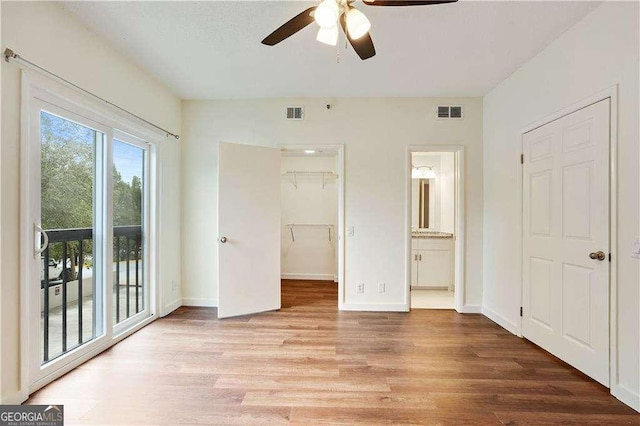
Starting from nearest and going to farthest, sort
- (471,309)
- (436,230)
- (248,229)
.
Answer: (248,229)
(471,309)
(436,230)

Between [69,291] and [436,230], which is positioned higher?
[436,230]

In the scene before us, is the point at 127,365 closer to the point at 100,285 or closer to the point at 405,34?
the point at 100,285

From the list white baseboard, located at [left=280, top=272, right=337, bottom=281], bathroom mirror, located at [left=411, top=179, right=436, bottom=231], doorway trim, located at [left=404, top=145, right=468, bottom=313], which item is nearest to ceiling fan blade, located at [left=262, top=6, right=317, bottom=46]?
doorway trim, located at [left=404, top=145, right=468, bottom=313]

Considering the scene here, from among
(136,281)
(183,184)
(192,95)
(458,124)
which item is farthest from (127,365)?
(458,124)

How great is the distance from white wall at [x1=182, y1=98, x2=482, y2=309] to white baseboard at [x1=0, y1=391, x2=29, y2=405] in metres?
1.91

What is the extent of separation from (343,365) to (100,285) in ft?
7.27

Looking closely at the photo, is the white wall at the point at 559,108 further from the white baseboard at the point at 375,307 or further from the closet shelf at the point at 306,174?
the closet shelf at the point at 306,174

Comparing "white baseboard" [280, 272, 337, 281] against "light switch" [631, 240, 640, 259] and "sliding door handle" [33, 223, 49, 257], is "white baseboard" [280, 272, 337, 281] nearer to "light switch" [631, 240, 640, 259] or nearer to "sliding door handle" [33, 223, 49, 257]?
"sliding door handle" [33, 223, 49, 257]

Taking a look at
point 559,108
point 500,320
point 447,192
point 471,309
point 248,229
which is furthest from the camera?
point 447,192

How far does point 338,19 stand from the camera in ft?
5.26

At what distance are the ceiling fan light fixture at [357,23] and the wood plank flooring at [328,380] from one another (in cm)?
222

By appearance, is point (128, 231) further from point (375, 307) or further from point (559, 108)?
point (559, 108)

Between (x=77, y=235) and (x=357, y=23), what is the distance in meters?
2.59

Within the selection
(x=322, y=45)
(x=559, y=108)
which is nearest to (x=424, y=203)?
(x=559, y=108)
